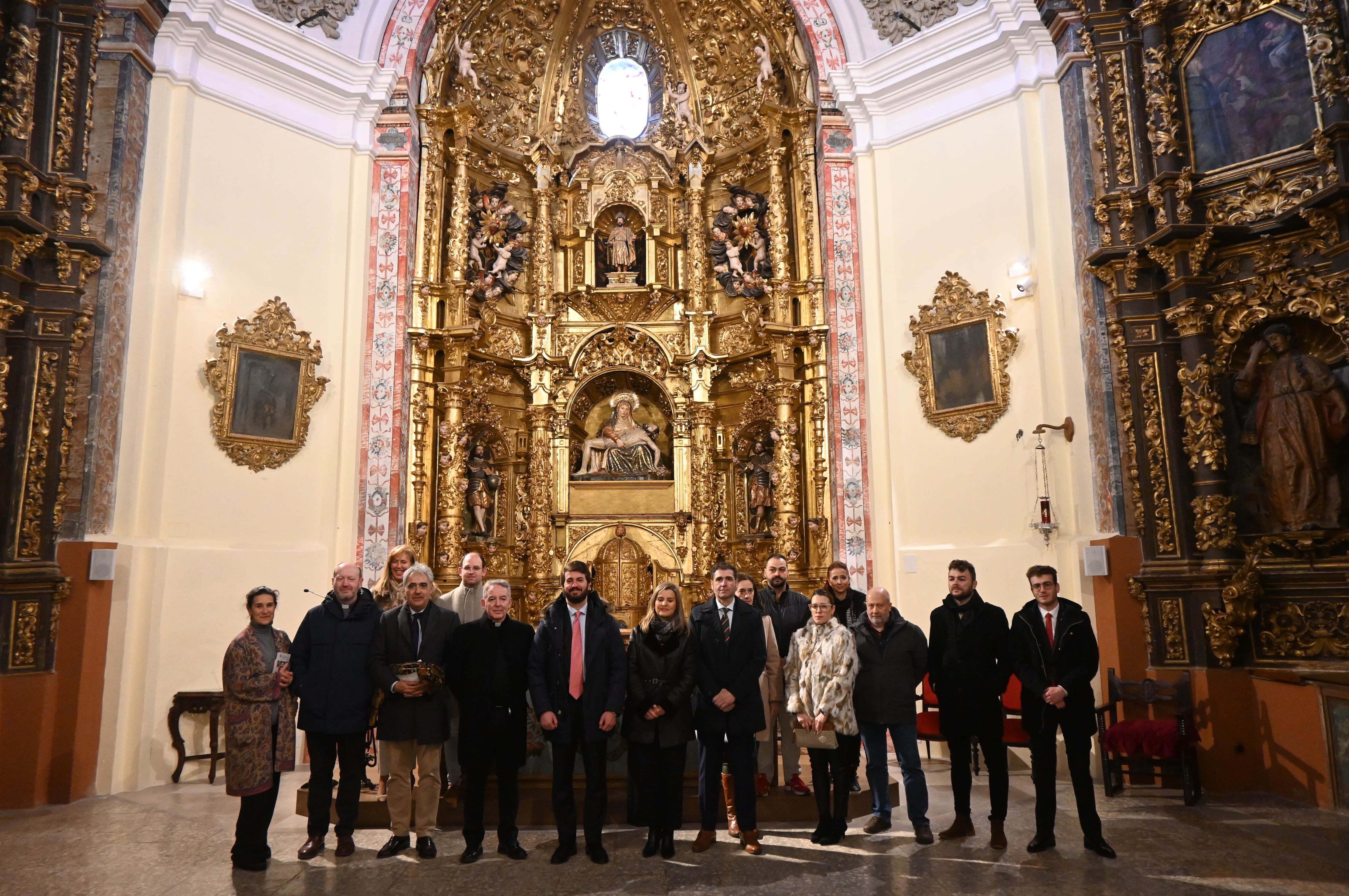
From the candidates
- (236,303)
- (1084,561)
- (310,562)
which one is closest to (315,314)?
(236,303)

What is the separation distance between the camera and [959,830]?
5.99m

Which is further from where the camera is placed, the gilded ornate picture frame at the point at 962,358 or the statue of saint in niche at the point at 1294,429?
the gilded ornate picture frame at the point at 962,358

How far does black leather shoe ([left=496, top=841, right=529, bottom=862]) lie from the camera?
18.5ft

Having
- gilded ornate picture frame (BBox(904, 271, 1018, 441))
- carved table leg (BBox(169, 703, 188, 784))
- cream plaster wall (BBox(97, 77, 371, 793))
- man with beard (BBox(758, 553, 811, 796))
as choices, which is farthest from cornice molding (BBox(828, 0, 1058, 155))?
carved table leg (BBox(169, 703, 188, 784))

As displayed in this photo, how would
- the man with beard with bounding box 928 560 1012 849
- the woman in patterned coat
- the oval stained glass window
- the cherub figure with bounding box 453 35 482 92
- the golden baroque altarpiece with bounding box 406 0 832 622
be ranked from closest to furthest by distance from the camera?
1. the woman in patterned coat
2. the man with beard with bounding box 928 560 1012 849
3. the golden baroque altarpiece with bounding box 406 0 832 622
4. the cherub figure with bounding box 453 35 482 92
5. the oval stained glass window

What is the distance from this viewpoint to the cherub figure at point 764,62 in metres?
12.9

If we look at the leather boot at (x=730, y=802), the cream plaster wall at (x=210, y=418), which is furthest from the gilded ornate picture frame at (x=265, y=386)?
the leather boot at (x=730, y=802)

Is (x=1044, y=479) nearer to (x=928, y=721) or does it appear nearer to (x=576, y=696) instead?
(x=928, y=721)

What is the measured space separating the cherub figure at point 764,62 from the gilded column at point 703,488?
4616 mm

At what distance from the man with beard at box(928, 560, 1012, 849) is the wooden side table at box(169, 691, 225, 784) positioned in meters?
6.52

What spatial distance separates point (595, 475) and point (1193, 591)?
7.49 meters

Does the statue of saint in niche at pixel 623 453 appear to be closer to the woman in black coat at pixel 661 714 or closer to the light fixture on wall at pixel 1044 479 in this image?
the light fixture on wall at pixel 1044 479

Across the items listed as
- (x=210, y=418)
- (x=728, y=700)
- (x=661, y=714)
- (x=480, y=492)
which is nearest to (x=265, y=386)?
(x=210, y=418)

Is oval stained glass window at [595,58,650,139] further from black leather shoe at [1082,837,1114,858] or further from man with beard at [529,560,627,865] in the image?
black leather shoe at [1082,837,1114,858]
